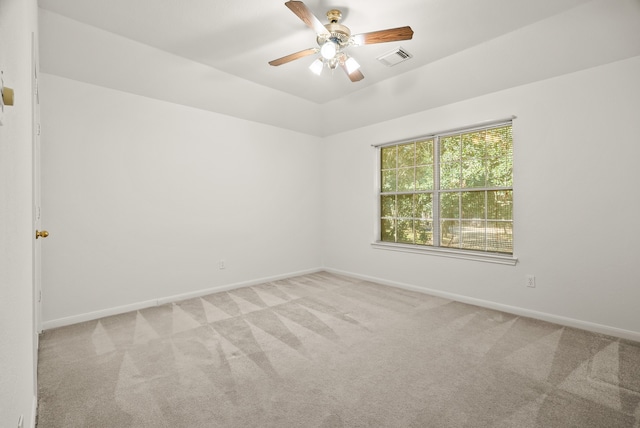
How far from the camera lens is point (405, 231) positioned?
4727 millimetres

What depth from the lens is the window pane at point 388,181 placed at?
4859 millimetres

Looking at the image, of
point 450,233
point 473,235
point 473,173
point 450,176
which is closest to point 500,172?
point 473,173

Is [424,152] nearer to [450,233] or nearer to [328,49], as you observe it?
[450,233]

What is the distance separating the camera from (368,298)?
13.2 ft

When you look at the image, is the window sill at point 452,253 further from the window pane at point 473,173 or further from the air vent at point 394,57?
the air vent at point 394,57

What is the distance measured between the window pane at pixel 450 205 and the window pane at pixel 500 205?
15.4 inches

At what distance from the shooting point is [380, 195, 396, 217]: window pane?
4879 millimetres

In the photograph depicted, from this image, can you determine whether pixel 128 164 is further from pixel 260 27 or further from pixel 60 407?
pixel 60 407

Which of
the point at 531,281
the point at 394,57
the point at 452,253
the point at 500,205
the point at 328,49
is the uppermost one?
the point at 394,57

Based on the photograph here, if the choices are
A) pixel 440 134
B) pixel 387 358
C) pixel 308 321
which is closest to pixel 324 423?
pixel 387 358

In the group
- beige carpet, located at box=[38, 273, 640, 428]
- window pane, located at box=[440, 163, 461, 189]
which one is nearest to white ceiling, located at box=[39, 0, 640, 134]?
window pane, located at box=[440, 163, 461, 189]

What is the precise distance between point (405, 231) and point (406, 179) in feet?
2.67

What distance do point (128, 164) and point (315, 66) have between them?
8.10 feet

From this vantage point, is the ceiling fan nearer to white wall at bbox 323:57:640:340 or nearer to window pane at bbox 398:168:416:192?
white wall at bbox 323:57:640:340
